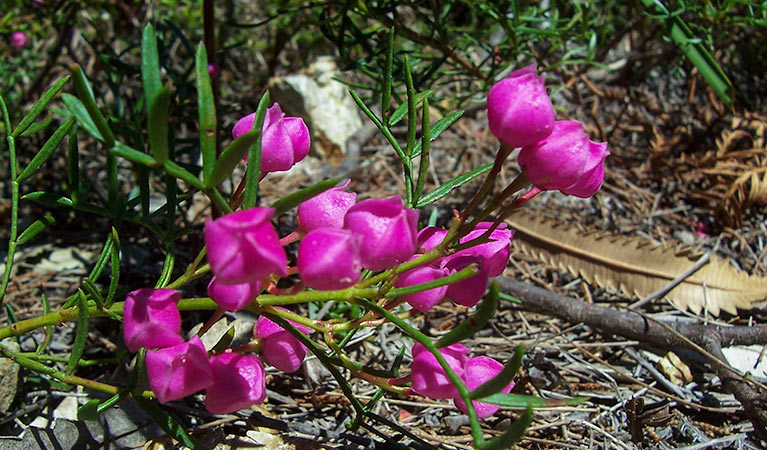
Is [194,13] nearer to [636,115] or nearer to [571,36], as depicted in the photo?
[571,36]

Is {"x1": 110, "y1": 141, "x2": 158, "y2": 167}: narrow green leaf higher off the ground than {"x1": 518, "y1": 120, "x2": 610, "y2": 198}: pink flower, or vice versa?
{"x1": 110, "y1": 141, "x2": 158, "y2": 167}: narrow green leaf

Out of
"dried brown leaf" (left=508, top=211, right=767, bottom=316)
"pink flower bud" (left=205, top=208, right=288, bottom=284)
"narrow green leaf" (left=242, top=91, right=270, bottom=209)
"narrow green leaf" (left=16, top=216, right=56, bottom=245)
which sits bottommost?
"dried brown leaf" (left=508, top=211, right=767, bottom=316)

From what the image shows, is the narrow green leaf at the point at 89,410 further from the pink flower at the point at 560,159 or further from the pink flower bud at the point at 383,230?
the pink flower at the point at 560,159

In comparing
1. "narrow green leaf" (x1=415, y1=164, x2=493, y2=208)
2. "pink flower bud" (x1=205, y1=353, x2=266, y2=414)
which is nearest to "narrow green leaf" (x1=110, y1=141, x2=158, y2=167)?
"pink flower bud" (x1=205, y1=353, x2=266, y2=414)

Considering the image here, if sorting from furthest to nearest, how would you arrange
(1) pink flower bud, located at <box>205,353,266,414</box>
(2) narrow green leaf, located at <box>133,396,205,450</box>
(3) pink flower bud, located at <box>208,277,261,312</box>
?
(2) narrow green leaf, located at <box>133,396,205,450</box> < (1) pink flower bud, located at <box>205,353,266,414</box> < (3) pink flower bud, located at <box>208,277,261,312</box>

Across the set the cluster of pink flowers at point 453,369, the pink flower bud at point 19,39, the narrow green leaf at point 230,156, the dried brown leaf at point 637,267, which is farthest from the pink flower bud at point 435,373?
the pink flower bud at point 19,39

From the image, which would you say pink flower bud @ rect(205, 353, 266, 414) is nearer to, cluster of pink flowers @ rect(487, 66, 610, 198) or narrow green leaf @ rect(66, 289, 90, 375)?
narrow green leaf @ rect(66, 289, 90, 375)
